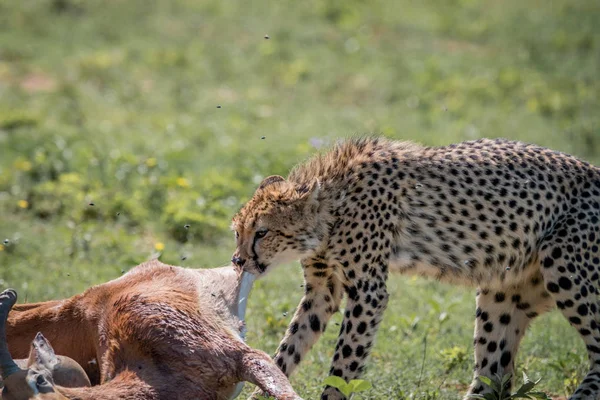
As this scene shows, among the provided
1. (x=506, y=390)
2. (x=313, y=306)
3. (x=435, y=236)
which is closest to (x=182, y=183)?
(x=313, y=306)

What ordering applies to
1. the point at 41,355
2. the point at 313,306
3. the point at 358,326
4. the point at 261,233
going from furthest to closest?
the point at 313,306 < the point at 261,233 < the point at 358,326 < the point at 41,355

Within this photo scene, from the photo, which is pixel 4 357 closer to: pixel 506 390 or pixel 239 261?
pixel 239 261

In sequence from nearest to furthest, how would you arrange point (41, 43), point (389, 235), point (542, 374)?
point (389, 235)
point (542, 374)
point (41, 43)

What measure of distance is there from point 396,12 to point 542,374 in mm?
11761

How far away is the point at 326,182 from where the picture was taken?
6301mm

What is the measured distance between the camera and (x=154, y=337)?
15.8ft

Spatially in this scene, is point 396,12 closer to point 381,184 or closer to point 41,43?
point 41,43

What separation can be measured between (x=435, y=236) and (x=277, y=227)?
107 cm

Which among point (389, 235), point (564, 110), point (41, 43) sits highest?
point (389, 235)

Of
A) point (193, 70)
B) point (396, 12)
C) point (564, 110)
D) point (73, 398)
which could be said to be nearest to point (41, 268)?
point (73, 398)

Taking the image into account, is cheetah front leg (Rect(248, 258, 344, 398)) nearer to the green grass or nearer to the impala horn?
the green grass

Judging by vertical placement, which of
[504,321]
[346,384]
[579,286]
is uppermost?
[346,384]

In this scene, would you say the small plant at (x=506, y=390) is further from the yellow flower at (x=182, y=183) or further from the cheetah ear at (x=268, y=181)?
the yellow flower at (x=182, y=183)

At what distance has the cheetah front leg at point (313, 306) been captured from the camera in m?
6.08
